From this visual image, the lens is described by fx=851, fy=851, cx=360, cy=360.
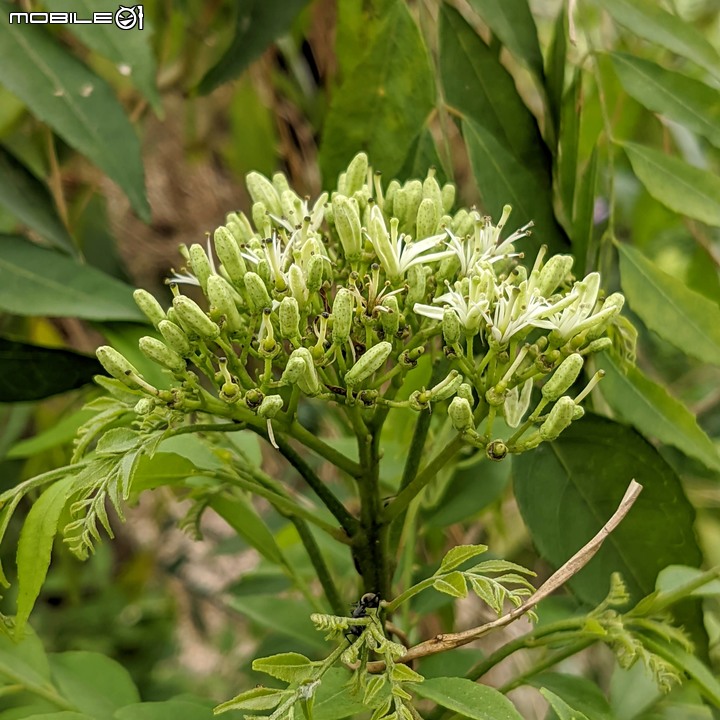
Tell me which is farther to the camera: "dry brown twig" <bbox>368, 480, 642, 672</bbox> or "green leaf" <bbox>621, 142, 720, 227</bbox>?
"green leaf" <bbox>621, 142, 720, 227</bbox>

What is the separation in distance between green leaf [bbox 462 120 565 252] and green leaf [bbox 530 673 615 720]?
0.27 meters

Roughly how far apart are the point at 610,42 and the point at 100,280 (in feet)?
2.10

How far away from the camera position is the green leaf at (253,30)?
2.21ft

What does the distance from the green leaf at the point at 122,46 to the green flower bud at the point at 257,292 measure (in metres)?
0.26

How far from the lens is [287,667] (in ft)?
1.18

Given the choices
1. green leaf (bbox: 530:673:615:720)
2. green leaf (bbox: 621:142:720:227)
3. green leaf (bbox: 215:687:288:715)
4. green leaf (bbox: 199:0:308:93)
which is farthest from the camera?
green leaf (bbox: 199:0:308:93)

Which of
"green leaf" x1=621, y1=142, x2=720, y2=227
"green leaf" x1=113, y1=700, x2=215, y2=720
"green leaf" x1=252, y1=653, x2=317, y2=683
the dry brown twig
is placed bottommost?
"green leaf" x1=113, y1=700, x2=215, y2=720

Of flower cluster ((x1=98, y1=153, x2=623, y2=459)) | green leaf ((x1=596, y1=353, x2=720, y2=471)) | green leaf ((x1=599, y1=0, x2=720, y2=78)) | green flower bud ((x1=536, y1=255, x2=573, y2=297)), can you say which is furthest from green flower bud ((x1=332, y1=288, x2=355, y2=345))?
green leaf ((x1=599, y1=0, x2=720, y2=78))

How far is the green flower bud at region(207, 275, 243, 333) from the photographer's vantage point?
0.40 m

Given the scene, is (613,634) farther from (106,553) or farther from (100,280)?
(106,553)

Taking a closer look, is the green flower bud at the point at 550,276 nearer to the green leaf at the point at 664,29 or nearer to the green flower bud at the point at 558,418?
the green flower bud at the point at 558,418

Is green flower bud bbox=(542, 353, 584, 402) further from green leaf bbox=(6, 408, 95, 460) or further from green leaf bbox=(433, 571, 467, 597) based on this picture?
green leaf bbox=(6, 408, 95, 460)

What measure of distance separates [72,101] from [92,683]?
15.6 inches

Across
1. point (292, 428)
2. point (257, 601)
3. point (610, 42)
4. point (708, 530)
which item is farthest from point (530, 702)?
point (292, 428)
